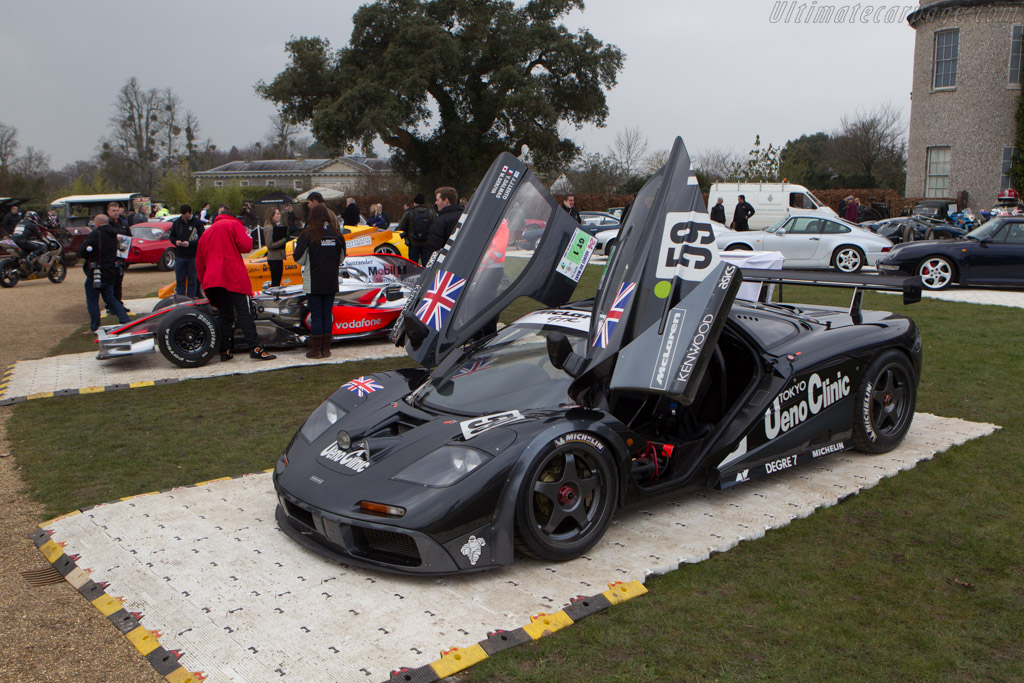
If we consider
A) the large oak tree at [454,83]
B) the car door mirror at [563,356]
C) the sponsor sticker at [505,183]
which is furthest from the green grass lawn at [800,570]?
the large oak tree at [454,83]

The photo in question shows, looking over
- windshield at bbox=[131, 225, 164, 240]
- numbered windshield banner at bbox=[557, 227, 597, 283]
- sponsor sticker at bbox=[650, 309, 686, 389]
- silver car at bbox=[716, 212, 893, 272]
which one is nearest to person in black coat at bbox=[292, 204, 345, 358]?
numbered windshield banner at bbox=[557, 227, 597, 283]

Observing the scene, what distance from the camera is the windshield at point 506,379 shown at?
14.4 feet

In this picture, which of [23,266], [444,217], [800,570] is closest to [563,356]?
[800,570]

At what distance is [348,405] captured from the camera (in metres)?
4.89

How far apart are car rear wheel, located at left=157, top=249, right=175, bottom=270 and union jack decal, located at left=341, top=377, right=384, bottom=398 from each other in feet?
62.9

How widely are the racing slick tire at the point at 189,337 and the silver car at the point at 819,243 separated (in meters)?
12.9

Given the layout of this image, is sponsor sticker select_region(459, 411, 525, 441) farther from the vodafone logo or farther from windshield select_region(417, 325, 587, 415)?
the vodafone logo

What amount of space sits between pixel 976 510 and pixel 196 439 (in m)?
5.44

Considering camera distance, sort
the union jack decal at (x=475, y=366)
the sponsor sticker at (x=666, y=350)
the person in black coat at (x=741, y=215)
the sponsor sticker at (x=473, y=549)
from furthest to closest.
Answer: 1. the person in black coat at (x=741, y=215)
2. the union jack decal at (x=475, y=366)
3. the sponsor sticker at (x=666, y=350)
4. the sponsor sticker at (x=473, y=549)

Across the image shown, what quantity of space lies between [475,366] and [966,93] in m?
34.2

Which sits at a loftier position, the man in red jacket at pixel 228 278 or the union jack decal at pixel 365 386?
the man in red jacket at pixel 228 278

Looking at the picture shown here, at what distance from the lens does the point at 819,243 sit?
59.7ft

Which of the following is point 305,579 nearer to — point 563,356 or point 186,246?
point 563,356

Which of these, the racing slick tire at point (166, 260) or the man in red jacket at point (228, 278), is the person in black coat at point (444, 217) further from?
the racing slick tire at point (166, 260)
